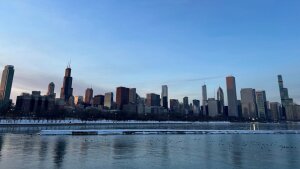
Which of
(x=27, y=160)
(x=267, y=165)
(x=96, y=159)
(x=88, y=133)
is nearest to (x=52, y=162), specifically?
(x=27, y=160)

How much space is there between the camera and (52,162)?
75.9ft

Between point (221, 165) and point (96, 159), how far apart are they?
40.9 feet

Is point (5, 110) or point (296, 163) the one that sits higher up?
point (5, 110)

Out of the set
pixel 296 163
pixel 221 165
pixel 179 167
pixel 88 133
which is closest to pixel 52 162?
pixel 179 167

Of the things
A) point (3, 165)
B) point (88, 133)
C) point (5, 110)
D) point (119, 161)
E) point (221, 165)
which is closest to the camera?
point (3, 165)

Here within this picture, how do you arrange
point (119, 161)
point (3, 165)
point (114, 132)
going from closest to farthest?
1. point (3, 165)
2. point (119, 161)
3. point (114, 132)

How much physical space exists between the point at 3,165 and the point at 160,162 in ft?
46.3

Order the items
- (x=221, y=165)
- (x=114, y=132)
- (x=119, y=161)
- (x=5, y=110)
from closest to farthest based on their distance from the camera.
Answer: (x=221, y=165) < (x=119, y=161) < (x=114, y=132) < (x=5, y=110)

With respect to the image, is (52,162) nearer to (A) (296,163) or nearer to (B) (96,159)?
(B) (96,159)

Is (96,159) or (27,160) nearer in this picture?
(27,160)

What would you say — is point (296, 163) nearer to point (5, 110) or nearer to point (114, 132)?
point (114, 132)

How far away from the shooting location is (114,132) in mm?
73625

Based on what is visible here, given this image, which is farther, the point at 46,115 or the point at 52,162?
the point at 46,115

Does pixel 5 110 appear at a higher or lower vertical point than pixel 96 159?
higher
